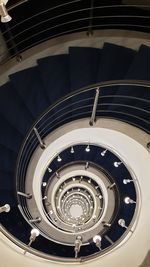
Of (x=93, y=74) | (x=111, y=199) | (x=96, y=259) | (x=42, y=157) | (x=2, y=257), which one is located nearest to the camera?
(x=2, y=257)

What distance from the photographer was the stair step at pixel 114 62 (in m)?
4.36

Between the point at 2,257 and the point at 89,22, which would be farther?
the point at 89,22

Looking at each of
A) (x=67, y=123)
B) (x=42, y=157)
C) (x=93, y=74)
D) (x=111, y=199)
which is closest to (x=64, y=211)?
(x=111, y=199)

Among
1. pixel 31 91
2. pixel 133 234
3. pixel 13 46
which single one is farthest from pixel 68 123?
pixel 133 234

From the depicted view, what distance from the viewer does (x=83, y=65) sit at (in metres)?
4.56

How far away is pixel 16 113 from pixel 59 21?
160cm

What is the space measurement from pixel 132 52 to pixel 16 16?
6.05 feet

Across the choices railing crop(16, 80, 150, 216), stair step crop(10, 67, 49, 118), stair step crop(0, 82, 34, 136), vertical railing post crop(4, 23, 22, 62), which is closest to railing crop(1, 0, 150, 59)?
vertical railing post crop(4, 23, 22, 62)

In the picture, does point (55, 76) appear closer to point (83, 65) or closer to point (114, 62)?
point (83, 65)

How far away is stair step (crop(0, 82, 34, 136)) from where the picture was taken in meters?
4.47

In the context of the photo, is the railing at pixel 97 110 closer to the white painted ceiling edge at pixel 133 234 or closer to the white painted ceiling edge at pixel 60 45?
the white painted ceiling edge at pixel 133 234

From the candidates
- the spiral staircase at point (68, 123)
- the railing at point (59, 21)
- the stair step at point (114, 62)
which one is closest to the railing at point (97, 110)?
the spiral staircase at point (68, 123)

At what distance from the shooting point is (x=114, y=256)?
3.58 meters

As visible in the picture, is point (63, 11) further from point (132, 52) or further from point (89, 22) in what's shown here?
point (132, 52)
